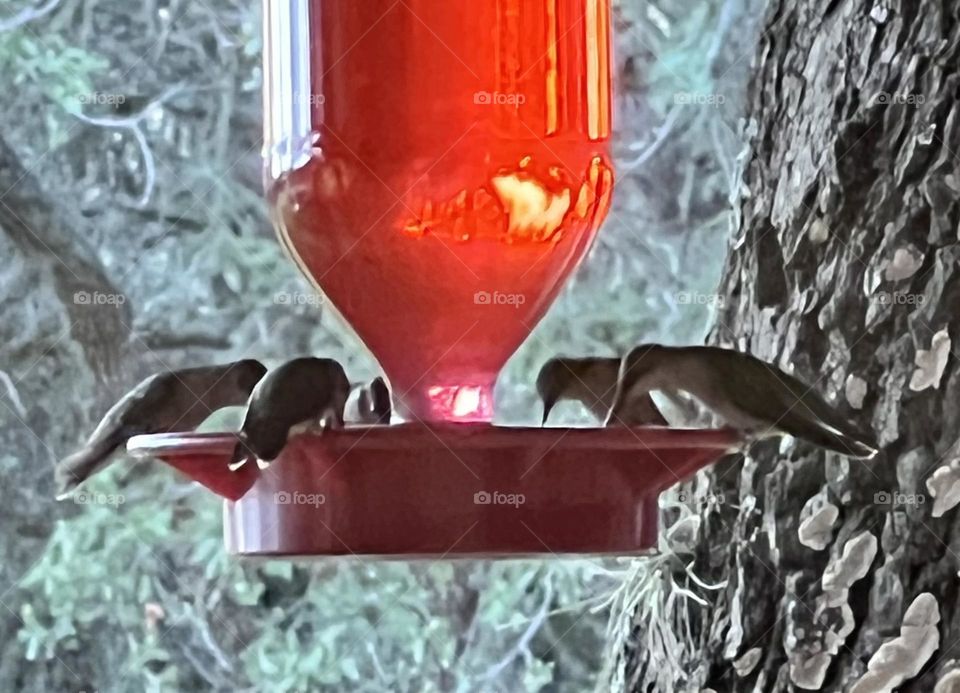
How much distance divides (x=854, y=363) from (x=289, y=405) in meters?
0.59

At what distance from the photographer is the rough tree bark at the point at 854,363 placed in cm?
90

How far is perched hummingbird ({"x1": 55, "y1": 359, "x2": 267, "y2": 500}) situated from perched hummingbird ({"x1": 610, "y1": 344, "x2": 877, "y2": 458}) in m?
0.20

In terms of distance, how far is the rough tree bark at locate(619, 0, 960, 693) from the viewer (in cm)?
90

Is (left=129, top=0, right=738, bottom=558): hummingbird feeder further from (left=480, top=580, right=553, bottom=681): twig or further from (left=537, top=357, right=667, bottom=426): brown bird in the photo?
(left=480, top=580, right=553, bottom=681): twig

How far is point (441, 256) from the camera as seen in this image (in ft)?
2.00

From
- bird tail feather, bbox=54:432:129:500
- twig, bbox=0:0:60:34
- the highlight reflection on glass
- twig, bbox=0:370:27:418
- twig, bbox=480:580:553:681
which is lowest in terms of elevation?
twig, bbox=480:580:553:681

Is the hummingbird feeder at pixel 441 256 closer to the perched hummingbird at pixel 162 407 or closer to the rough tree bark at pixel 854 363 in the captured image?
the perched hummingbird at pixel 162 407

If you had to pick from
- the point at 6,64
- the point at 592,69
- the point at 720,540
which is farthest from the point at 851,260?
the point at 6,64

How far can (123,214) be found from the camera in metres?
1.14

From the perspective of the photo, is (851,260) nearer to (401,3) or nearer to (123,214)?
(401,3)

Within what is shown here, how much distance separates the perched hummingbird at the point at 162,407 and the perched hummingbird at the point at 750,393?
0.20 m

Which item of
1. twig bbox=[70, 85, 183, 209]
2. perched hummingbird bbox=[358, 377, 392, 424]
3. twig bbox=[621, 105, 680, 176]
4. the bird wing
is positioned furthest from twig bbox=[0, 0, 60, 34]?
the bird wing

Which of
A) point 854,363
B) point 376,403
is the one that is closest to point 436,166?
point 376,403

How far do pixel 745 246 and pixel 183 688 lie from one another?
66 centimetres
